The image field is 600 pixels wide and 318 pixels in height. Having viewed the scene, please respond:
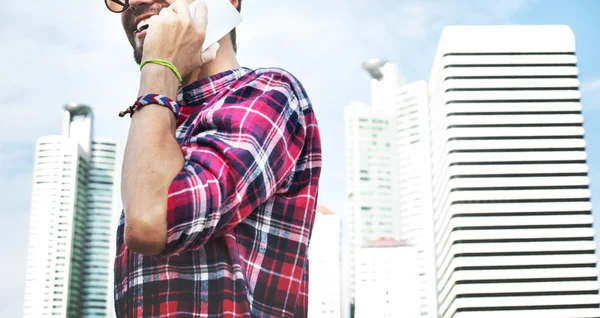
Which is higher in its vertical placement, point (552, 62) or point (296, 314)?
point (552, 62)

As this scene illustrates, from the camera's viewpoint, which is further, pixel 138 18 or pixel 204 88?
pixel 138 18

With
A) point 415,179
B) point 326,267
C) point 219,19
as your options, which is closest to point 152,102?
point 219,19

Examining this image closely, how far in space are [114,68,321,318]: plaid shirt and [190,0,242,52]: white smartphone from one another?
129 millimetres

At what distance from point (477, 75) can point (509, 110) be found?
192 inches

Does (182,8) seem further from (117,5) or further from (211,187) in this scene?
(211,187)

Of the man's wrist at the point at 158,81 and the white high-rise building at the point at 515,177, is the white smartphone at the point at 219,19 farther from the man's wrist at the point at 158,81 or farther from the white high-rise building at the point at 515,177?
the white high-rise building at the point at 515,177

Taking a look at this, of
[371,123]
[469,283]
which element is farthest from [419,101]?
[469,283]

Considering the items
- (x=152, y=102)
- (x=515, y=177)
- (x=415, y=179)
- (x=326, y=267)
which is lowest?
(x=152, y=102)

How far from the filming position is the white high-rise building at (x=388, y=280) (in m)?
99.5

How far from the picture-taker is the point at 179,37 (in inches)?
55.7

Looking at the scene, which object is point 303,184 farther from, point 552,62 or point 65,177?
point 65,177

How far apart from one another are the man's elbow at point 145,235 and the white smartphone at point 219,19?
457mm

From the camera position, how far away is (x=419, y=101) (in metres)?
122

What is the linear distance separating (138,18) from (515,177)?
279 feet
